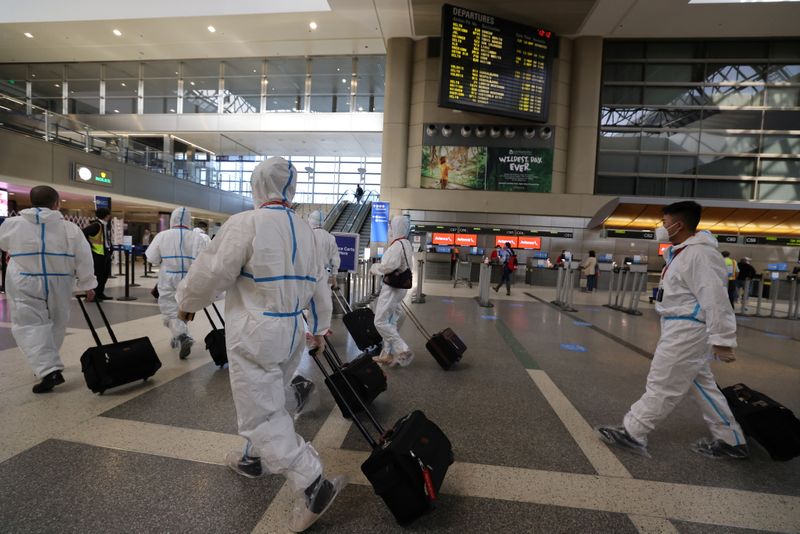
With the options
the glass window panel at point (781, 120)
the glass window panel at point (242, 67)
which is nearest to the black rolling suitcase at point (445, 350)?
the glass window panel at point (781, 120)

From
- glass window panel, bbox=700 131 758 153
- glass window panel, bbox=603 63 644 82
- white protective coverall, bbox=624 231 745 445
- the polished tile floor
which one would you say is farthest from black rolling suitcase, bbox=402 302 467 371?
glass window panel, bbox=700 131 758 153

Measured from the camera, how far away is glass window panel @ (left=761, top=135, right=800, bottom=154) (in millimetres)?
15695

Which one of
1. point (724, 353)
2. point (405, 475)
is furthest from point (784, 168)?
point (405, 475)

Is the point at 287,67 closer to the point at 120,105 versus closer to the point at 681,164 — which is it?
the point at 120,105

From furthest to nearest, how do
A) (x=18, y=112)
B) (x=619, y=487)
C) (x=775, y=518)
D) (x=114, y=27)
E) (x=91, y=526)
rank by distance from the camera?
(x=114, y=27) → (x=18, y=112) → (x=619, y=487) → (x=775, y=518) → (x=91, y=526)

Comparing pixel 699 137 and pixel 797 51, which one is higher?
pixel 797 51

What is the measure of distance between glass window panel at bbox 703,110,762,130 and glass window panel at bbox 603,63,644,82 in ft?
11.0

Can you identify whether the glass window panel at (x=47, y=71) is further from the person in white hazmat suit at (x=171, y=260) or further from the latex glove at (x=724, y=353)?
the latex glove at (x=724, y=353)

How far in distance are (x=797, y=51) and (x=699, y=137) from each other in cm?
491

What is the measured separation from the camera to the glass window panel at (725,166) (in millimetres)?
16062

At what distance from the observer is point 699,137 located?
16094mm

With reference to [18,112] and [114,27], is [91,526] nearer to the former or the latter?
[18,112]

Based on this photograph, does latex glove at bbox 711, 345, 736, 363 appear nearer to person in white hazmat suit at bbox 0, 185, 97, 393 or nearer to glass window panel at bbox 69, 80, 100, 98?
person in white hazmat suit at bbox 0, 185, 97, 393

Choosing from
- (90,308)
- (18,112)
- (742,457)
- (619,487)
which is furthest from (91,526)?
(18,112)
